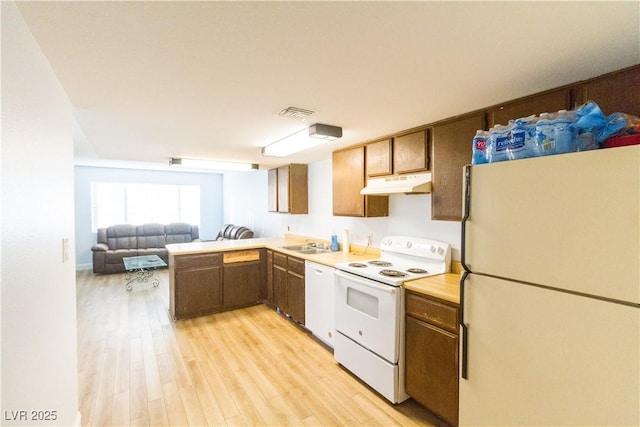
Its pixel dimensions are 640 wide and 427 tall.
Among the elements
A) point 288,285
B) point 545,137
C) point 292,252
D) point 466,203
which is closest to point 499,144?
point 545,137

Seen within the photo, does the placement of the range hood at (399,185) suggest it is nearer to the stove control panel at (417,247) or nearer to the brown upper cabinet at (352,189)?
the brown upper cabinet at (352,189)

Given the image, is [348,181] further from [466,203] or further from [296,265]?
[466,203]

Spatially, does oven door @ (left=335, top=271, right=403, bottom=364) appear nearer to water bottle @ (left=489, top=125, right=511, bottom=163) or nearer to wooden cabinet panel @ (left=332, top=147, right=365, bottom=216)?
wooden cabinet panel @ (left=332, top=147, right=365, bottom=216)

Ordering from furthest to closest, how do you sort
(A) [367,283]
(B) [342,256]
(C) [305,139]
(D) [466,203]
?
(B) [342,256] → (C) [305,139] → (A) [367,283] → (D) [466,203]

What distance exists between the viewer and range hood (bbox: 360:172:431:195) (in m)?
2.39

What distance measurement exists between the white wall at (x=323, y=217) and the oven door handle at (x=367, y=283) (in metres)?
0.75

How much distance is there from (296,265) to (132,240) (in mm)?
5062

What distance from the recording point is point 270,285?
13.5 ft

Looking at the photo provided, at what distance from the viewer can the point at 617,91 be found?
1.43 m

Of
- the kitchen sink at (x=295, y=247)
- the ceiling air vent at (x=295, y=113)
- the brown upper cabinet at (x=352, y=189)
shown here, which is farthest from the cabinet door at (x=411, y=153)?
the kitchen sink at (x=295, y=247)

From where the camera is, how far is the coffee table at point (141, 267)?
16.3ft

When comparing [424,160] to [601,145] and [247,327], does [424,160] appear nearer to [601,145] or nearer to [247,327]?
[601,145]

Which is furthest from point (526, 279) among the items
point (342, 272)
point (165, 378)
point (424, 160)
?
point (165, 378)

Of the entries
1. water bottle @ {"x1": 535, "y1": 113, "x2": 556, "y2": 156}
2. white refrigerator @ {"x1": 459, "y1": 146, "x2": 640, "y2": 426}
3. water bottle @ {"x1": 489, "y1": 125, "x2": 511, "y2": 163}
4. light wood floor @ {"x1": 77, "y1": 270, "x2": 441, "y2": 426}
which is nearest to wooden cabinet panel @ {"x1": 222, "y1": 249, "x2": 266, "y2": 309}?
light wood floor @ {"x1": 77, "y1": 270, "x2": 441, "y2": 426}
